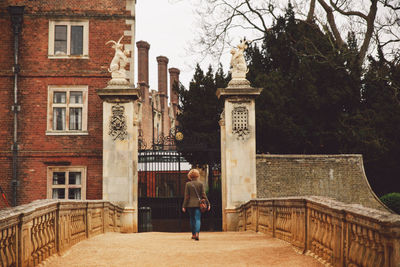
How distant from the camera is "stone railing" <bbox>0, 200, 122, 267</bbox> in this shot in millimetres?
5722

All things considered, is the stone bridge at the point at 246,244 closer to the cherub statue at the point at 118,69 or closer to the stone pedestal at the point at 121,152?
the stone pedestal at the point at 121,152

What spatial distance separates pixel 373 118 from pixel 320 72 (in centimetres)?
362

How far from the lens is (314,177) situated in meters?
17.0

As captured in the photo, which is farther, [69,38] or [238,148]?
[69,38]

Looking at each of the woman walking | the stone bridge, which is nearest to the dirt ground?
the stone bridge

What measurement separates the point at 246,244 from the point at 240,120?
280 inches

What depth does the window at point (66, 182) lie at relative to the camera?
18078 millimetres

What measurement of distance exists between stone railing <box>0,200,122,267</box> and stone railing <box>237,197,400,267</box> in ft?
11.8

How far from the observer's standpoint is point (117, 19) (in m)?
19.1

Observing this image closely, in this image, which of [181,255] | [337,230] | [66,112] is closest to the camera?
[337,230]

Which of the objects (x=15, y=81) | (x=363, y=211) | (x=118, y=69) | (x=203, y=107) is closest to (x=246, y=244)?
(x=363, y=211)

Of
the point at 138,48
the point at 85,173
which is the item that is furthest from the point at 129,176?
the point at 138,48

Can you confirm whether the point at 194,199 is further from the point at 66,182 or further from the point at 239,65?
the point at 66,182

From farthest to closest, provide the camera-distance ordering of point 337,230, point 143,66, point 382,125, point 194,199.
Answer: point 143,66 < point 382,125 < point 194,199 < point 337,230
